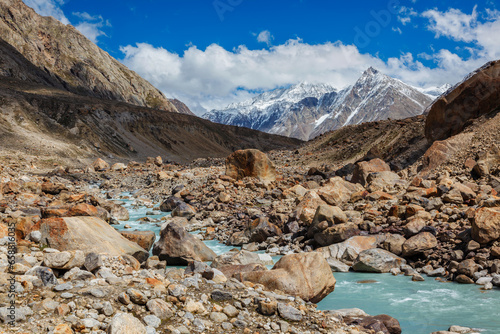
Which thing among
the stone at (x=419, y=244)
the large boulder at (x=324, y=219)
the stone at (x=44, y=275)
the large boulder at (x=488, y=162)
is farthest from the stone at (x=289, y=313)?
the large boulder at (x=488, y=162)

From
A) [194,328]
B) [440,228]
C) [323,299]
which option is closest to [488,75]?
[440,228]

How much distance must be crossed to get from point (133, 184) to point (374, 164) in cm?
2132

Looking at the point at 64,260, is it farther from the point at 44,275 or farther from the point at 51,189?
the point at 51,189

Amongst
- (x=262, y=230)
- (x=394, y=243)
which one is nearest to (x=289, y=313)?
(x=394, y=243)

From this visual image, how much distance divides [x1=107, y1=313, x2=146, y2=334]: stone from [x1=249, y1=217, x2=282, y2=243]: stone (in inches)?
414

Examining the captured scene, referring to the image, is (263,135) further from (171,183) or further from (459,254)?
(459,254)

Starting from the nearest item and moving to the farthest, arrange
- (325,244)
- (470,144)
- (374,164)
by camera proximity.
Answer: (325,244) < (470,144) < (374,164)

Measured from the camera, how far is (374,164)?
2342 centimetres

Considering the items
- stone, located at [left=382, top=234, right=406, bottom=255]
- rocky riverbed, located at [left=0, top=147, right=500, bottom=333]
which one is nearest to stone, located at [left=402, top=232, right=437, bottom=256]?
rocky riverbed, located at [left=0, top=147, right=500, bottom=333]

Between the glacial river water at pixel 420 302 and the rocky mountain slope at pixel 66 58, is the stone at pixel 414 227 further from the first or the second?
the rocky mountain slope at pixel 66 58

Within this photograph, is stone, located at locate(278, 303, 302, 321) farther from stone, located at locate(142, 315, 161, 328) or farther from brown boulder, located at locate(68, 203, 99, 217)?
brown boulder, located at locate(68, 203, 99, 217)

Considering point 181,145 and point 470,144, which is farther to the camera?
point 181,145

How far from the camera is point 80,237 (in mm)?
9234

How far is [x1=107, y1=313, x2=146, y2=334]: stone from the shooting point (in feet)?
16.0
